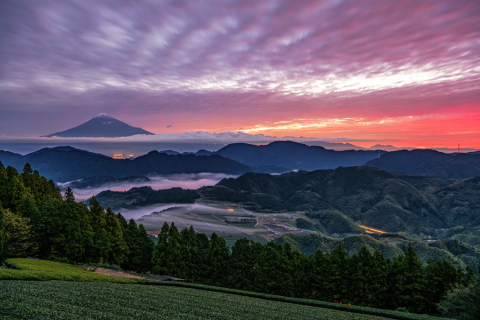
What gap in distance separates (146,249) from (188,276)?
13.5 metres

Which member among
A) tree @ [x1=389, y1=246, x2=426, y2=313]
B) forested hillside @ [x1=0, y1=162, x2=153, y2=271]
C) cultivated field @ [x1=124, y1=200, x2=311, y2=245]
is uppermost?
forested hillside @ [x1=0, y1=162, x2=153, y2=271]

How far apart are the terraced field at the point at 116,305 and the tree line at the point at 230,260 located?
1461 centimetres

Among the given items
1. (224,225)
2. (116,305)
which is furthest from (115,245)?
(224,225)

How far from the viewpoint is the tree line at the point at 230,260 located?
37156mm

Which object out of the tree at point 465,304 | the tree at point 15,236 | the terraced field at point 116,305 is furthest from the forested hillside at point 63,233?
the tree at point 465,304

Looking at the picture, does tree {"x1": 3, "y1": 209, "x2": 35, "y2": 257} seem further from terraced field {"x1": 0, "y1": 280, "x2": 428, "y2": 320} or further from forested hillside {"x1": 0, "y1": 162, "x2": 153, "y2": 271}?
terraced field {"x1": 0, "y1": 280, "x2": 428, "y2": 320}

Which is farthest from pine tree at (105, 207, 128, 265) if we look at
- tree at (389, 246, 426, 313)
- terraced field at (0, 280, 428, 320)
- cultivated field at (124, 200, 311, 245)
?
cultivated field at (124, 200, 311, 245)

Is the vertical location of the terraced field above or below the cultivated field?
above

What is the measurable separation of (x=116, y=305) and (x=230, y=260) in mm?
29535

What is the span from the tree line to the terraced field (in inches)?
575

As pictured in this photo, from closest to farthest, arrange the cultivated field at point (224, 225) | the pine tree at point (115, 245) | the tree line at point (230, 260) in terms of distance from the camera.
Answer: the tree line at point (230, 260) → the pine tree at point (115, 245) → the cultivated field at point (224, 225)

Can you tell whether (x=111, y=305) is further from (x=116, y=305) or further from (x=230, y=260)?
(x=230, y=260)

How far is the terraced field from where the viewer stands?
15.9 metres

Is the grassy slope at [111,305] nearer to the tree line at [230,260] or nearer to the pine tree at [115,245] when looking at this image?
the tree line at [230,260]
